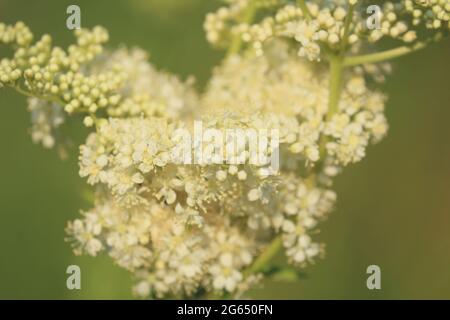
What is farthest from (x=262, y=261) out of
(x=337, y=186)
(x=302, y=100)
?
(x=337, y=186)

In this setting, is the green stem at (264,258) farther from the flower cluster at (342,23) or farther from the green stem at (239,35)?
the green stem at (239,35)

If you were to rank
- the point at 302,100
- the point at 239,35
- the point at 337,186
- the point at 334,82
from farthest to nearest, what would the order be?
1. the point at 337,186
2. the point at 239,35
3. the point at 302,100
4. the point at 334,82

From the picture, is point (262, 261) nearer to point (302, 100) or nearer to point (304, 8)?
point (302, 100)

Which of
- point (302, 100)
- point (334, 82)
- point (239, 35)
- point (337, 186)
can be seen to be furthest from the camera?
point (337, 186)

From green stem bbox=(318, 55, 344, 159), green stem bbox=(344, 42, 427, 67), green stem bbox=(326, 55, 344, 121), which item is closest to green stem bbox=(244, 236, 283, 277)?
green stem bbox=(318, 55, 344, 159)

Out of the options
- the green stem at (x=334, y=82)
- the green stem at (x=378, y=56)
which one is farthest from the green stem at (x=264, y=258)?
the green stem at (x=378, y=56)

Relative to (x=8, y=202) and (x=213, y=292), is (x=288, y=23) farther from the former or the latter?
(x=8, y=202)

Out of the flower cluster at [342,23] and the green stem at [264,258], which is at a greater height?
the flower cluster at [342,23]
